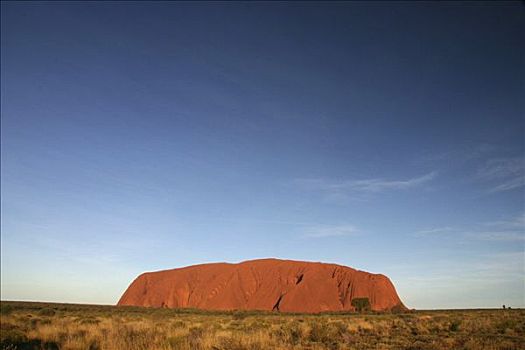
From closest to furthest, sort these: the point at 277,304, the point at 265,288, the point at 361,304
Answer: the point at 361,304
the point at 277,304
the point at 265,288

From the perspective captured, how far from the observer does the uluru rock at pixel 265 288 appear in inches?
3002

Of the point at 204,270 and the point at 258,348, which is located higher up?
the point at 258,348

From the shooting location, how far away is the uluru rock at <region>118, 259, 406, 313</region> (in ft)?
250

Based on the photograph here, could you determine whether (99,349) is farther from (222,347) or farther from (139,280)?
(139,280)

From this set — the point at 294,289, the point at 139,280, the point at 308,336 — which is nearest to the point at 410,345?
the point at 308,336

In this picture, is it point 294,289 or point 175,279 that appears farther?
point 175,279

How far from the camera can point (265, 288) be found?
85.2 metres

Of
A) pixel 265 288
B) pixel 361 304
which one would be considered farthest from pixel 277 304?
pixel 361 304

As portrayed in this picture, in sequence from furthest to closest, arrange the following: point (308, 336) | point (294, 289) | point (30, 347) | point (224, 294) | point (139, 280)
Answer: point (139, 280) → point (224, 294) → point (294, 289) → point (308, 336) → point (30, 347)

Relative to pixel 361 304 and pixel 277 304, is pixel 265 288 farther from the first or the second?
pixel 361 304

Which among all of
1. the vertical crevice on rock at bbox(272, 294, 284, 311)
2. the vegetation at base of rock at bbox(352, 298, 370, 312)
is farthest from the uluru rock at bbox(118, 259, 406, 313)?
the vegetation at base of rock at bbox(352, 298, 370, 312)

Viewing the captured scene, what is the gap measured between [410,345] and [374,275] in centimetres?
7817

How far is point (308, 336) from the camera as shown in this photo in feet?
44.7

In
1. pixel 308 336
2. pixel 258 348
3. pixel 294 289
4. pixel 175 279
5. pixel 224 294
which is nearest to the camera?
pixel 258 348
